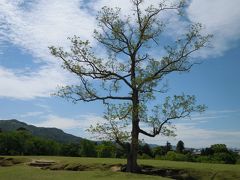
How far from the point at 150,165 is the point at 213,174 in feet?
17.9

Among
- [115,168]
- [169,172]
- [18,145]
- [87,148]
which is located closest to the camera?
[169,172]

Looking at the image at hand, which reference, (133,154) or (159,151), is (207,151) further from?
(133,154)

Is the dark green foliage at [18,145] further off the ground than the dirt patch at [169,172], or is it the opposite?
the dark green foliage at [18,145]

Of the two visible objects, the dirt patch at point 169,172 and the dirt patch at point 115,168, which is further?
the dirt patch at point 115,168

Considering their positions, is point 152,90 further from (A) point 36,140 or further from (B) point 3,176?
(A) point 36,140

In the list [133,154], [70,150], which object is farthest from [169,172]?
[70,150]

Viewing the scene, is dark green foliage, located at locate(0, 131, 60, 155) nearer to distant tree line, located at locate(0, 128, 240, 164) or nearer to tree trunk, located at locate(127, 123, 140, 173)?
distant tree line, located at locate(0, 128, 240, 164)

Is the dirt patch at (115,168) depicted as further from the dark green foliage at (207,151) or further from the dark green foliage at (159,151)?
the dark green foliage at (159,151)

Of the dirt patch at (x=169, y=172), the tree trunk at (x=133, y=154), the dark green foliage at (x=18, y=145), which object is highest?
the dark green foliage at (x=18, y=145)

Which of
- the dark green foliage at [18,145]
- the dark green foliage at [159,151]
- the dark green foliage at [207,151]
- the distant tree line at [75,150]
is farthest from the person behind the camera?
the dark green foliage at [159,151]

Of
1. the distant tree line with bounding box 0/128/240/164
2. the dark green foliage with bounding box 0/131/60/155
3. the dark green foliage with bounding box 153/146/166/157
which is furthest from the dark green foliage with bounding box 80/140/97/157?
the dark green foliage with bounding box 153/146/166/157

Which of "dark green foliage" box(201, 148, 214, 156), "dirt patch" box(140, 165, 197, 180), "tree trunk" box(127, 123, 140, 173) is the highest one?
"dark green foliage" box(201, 148, 214, 156)

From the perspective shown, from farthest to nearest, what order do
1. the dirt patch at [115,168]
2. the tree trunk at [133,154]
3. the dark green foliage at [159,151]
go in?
the dark green foliage at [159,151], the tree trunk at [133,154], the dirt patch at [115,168]

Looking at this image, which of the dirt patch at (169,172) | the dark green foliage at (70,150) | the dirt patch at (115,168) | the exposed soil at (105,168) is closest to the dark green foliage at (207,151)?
the dark green foliage at (70,150)
